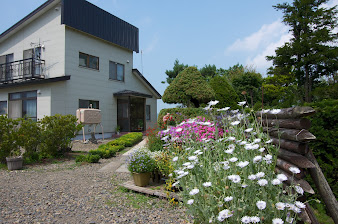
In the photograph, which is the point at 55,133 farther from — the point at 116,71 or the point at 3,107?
the point at 3,107

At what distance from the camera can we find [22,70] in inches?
547

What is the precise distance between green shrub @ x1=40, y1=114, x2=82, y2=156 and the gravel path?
188 centimetres

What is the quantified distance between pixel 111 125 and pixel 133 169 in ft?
35.4

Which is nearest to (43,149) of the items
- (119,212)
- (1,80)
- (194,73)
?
(119,212)

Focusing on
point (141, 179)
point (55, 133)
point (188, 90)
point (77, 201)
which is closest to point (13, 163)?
point (55, 133)

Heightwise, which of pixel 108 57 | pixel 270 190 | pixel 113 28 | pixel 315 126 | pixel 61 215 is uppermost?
pixel 113 28

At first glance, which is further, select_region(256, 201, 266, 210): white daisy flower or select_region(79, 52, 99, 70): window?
select_region(79, 52, 99, 70): window

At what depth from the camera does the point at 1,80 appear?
1444cm

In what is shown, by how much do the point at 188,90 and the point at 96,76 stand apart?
588cm

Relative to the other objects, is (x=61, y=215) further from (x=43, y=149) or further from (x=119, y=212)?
(x=43, y=149)

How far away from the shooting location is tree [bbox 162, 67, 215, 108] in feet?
40.3

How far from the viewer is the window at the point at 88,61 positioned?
13234 millimetres

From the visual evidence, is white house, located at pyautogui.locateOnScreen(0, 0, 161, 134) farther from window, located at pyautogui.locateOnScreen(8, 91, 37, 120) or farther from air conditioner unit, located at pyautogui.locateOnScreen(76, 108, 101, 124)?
air conditioner unit, located at pyautogui.locateOnScreen(76, 108, 101, 124)

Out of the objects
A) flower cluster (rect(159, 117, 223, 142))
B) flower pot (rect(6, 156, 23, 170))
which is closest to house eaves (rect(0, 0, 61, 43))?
flower pot (rect(6, 156, 23, 170))
